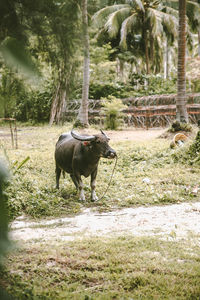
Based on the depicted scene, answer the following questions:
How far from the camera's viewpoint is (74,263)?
2842mm

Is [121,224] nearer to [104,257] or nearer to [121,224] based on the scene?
[121,224]

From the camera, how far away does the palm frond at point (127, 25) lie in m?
22.1

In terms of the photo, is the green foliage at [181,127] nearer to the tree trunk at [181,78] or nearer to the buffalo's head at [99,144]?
the tree trunk at [181,78]

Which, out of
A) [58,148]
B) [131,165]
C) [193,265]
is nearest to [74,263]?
[193,265]

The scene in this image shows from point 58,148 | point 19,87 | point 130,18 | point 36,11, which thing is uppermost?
point 130,18

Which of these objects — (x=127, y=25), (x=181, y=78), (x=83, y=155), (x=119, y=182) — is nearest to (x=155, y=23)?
(x=127, y=25)

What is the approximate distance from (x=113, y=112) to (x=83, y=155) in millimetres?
9432

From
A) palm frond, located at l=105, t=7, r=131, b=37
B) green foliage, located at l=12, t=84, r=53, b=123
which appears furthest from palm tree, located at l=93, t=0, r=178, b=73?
green foliage, located at l=12, t=84, r=53, b=123

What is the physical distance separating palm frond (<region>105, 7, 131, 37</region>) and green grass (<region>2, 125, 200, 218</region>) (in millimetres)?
13718

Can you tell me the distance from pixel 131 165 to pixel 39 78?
7.51m

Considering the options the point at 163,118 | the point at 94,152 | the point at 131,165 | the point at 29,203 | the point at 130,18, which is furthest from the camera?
the point at 130,18

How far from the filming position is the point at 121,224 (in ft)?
14.3

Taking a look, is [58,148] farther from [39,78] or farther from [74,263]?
[39,78]

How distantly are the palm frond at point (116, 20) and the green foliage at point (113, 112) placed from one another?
848 cm
